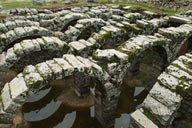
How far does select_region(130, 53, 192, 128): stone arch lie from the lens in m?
7.73

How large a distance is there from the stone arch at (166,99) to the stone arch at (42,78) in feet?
6.77

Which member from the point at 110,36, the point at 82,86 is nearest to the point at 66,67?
the point at 82,86

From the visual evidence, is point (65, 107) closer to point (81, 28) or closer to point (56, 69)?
point (56, 69)

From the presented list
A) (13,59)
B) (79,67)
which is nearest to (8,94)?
(79,67)

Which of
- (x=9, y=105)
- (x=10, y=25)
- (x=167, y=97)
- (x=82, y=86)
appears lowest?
(x=82, y=86)

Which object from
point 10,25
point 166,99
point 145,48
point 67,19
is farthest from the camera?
point 67,19

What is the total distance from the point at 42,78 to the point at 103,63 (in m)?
2.85

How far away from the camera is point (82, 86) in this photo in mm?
12570

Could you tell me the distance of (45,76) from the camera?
7.98 metres

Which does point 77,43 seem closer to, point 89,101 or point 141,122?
point 89,101

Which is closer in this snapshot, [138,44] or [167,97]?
[167,97]

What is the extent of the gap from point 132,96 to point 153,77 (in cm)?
208

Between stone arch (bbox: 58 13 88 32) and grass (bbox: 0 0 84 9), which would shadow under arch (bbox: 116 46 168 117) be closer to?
stone arch (bbox: 58 13 88 32)

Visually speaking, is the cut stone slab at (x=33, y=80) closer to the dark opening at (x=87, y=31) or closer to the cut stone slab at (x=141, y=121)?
the cut stone slab at (x=141, y=121)
